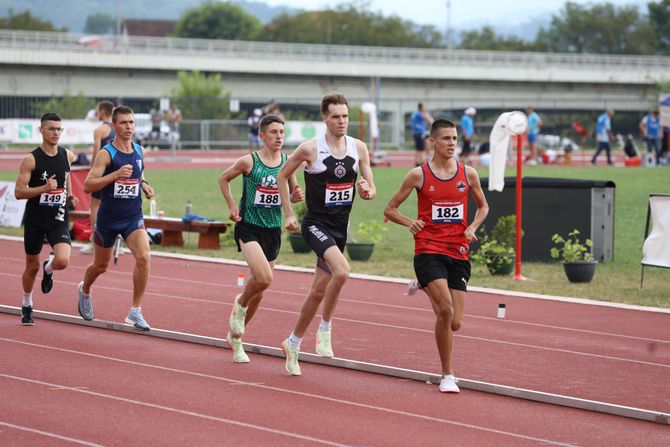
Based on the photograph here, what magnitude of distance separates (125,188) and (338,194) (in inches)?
94.2

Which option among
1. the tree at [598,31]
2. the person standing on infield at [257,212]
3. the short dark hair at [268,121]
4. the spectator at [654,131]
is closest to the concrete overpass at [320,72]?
the spectator at [654,131]

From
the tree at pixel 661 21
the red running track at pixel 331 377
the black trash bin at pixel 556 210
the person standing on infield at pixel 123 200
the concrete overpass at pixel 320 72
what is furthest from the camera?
the tree at pixel 661 21

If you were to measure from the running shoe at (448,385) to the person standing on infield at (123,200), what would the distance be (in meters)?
3.29

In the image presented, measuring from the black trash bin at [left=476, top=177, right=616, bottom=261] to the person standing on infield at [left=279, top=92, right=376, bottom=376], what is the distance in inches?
309

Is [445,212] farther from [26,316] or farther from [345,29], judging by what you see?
[345,29]

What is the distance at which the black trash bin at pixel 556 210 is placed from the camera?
16844 mm

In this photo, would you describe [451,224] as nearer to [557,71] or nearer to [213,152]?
[213,152]

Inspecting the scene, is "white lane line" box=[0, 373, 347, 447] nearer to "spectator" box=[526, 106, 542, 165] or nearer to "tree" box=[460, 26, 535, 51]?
"spectator" box=[526, 106, 542, 165]

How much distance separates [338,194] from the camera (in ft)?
30.9

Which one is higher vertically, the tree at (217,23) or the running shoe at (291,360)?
the tree at (217,23)

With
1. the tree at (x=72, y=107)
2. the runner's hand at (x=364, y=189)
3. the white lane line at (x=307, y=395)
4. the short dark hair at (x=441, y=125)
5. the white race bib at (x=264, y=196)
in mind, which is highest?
the tree at (x=72, y=107)

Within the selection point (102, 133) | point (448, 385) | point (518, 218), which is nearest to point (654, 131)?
point (518, 218)

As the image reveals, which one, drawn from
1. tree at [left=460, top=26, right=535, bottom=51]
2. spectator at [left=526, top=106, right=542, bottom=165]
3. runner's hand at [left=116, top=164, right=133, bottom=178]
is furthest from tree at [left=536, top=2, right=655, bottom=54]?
runner's hand at [left=116, top=164, right=133, bottom=178]

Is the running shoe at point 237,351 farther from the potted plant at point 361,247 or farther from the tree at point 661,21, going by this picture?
the tree at point 661,21
